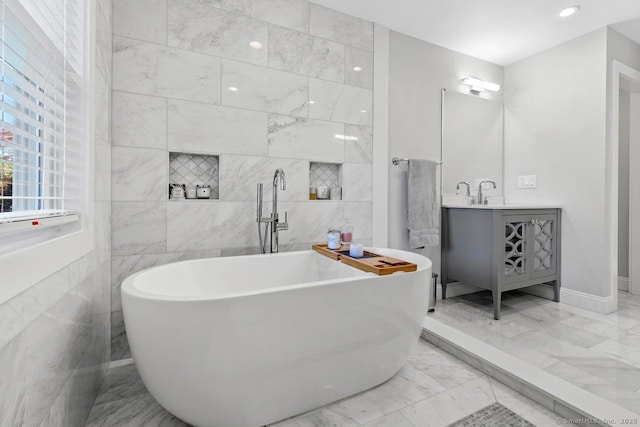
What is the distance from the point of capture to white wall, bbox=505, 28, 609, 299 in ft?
8.58

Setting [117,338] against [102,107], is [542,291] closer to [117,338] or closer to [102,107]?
[117,338]

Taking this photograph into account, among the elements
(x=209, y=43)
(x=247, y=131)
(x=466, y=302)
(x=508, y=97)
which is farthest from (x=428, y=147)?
(x=209, y=43)

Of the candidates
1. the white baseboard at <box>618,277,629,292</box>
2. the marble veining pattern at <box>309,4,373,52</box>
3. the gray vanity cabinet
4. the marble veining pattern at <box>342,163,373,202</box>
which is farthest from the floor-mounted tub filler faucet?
the white baseboard at <box>618,277,629,292</box>

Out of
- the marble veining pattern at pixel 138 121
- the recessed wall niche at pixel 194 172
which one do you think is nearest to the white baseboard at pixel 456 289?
the recessed wall niche at pixel 194 172

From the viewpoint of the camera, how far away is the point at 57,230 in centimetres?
109

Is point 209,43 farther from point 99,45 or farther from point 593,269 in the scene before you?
point 593,269

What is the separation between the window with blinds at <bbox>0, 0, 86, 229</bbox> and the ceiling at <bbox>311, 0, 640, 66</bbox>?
1.80 m

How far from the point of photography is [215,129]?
6.62 ft

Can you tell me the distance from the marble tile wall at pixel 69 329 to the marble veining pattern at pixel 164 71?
89mm

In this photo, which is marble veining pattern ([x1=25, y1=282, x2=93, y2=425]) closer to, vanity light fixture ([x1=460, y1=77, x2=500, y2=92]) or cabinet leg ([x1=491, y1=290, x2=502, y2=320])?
cabinet leg ([x1=491, y1=290, x2=502, y2=320])

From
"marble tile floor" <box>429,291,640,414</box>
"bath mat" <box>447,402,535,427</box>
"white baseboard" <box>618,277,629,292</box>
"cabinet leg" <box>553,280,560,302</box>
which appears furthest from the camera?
"white baseboard" <box>618,277,629,292</box>

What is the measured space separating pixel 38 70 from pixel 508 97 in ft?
12.5

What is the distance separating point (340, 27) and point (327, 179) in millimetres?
1197

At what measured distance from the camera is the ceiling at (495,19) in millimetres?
2318
